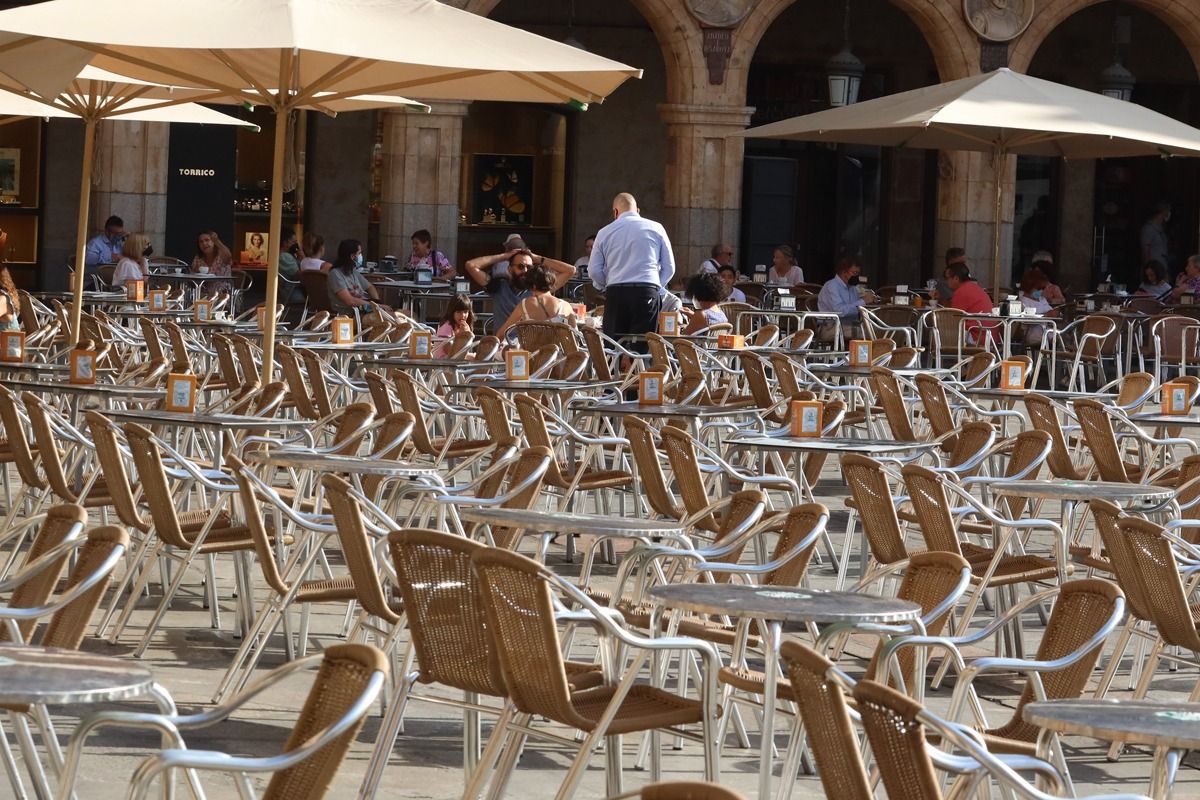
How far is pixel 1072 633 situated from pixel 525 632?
104 cm

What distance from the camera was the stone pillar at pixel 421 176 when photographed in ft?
64.2

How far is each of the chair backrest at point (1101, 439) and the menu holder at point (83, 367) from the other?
11.7ft

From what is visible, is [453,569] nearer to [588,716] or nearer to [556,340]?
[588,716]

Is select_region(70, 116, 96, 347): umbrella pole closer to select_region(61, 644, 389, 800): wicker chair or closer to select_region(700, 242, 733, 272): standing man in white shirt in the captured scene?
select_region(61, 644, 389, 800): wicker chair

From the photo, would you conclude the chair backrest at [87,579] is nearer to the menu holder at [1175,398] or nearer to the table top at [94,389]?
the table top at [94,389]

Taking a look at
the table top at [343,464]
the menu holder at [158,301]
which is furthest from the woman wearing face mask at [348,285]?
the table top at [343,464]

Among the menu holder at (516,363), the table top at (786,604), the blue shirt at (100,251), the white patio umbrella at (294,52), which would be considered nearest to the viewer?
the table top at (786,604)

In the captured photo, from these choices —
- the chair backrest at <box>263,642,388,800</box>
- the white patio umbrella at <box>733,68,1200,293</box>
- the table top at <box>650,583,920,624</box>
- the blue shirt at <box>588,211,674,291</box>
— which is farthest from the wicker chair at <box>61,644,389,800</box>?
the white patio umbrella at <box>733,68,1200,293</box>

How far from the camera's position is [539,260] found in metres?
13.7

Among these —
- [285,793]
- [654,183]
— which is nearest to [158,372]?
[285,793]

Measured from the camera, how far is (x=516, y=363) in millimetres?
9094

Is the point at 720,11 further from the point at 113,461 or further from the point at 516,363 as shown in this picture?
the point at 113,461

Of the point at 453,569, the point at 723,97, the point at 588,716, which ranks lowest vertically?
the point at 588,716

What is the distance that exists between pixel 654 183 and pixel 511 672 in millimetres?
20652
